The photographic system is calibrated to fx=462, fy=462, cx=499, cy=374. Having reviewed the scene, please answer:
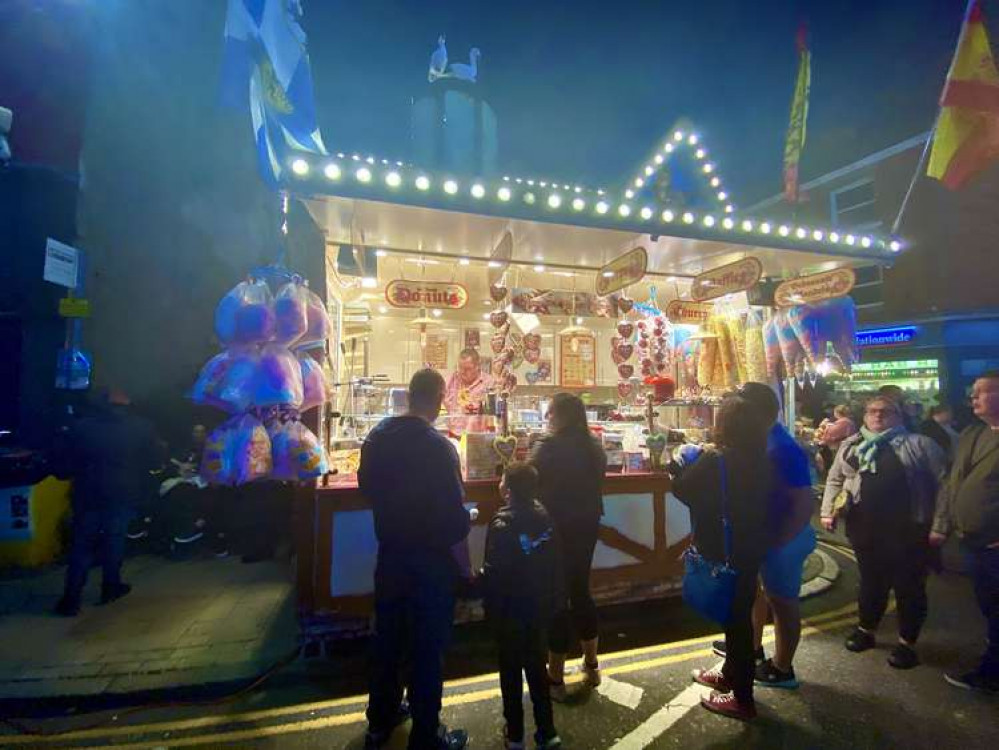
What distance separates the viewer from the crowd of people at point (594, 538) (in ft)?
8.95

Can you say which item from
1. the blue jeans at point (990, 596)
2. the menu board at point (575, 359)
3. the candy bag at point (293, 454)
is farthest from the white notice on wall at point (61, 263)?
the blue jeans at point (990, 596)

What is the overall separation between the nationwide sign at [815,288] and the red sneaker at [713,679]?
4.57 m

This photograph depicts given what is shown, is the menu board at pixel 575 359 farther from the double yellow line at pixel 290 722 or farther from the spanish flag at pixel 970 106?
the spanish flag at pixel 970 106

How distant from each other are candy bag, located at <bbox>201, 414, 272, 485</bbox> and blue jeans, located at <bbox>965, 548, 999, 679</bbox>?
5670 millimetres

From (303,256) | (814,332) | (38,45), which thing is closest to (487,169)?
(303,256)

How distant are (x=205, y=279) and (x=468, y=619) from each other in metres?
7.75

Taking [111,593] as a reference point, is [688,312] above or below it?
above

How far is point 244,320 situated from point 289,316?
1.12 feet

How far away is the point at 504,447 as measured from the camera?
4641 millimetres

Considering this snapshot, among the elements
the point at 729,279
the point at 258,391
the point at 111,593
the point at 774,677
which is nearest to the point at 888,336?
the point at 729,279

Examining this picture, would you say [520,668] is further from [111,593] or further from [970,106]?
[970,106]

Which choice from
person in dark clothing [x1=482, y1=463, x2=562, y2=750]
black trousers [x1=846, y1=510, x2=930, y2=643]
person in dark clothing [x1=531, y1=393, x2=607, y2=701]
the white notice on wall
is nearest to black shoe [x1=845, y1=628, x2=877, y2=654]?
black trousers [x1=846, y1=510, x2=930, y2=643]

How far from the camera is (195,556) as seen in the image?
6.68 metres

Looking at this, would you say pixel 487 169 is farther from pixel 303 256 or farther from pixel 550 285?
pixel 303 256
